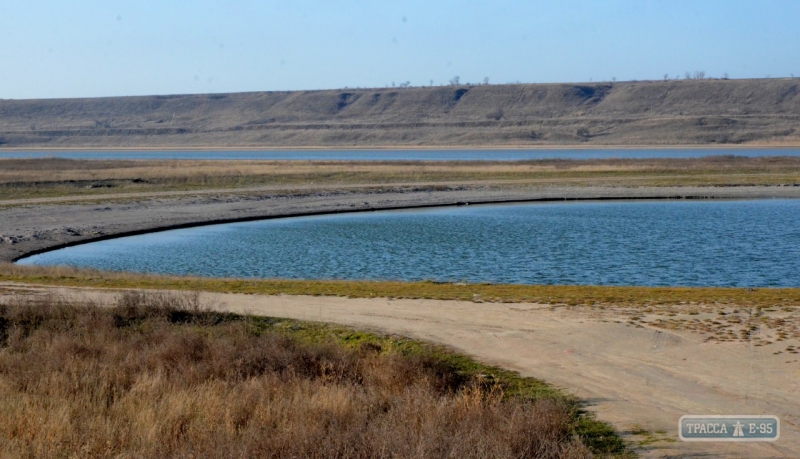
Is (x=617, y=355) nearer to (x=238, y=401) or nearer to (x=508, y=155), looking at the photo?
(x=238, y=401)

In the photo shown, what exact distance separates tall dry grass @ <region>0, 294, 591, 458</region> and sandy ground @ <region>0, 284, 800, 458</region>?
1.34 metres

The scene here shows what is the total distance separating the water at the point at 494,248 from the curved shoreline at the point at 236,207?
1532 mm

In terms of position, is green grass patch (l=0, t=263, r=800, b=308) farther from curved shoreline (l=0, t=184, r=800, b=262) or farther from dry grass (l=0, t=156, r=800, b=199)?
dry grass (l=0, t=156, r=800, b=199)

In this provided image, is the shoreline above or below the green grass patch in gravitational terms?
below

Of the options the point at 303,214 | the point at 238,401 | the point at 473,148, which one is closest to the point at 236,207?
the point at 303,214

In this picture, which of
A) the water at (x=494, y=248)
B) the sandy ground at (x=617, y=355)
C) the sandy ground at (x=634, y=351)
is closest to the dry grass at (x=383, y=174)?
the water at (x=494, y=248)

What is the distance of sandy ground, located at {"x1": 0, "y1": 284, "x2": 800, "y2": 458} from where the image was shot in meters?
10.7

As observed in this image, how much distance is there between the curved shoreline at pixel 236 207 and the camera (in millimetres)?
39188

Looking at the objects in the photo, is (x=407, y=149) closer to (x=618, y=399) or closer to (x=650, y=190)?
(x=650, y=190)

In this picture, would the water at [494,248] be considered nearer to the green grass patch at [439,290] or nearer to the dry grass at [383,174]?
the green grass patch at [439,290]

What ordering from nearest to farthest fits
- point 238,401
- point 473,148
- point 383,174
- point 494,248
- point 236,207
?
1. point 238,401
2. point 494,248
3. point 236,207
4. point 383,174
5. point 473,148

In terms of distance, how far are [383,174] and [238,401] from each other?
6276cm

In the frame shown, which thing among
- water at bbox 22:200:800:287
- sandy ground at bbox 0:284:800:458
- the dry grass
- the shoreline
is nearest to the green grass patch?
sandy ground at bbox 0:284:800:458

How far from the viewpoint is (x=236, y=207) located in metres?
52.0
